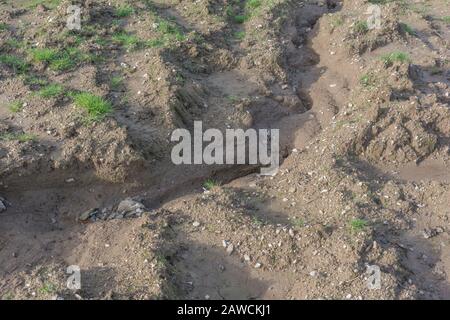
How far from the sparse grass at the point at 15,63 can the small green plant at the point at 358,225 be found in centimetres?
571

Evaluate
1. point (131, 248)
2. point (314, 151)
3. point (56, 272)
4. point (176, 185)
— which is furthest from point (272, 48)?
point (56, 272)

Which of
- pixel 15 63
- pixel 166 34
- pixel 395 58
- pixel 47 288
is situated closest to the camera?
pixel 47 288

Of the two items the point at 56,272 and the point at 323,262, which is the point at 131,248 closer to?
the point at 56,272

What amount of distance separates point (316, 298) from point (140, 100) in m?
4.08

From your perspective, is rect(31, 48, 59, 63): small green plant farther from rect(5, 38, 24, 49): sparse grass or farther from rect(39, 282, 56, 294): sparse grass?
rect(39, 282, 56, 294): sparse grass

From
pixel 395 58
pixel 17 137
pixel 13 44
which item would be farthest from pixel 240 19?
pixel 17 137

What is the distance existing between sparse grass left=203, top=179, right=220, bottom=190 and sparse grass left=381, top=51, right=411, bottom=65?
361 centimetres

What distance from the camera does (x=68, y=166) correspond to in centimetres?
725

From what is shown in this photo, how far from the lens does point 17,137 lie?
24.4 feet

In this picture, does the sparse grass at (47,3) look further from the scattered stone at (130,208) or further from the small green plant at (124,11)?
the scattered stone at (130,208)

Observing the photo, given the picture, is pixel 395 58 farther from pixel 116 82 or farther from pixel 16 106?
pixel 16 106

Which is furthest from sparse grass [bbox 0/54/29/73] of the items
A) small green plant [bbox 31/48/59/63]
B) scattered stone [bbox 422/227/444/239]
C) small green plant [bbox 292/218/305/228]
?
scattered stone [bbox 422/227/444/239]

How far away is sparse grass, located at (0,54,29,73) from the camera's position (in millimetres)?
8812

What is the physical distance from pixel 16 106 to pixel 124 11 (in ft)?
10.8
